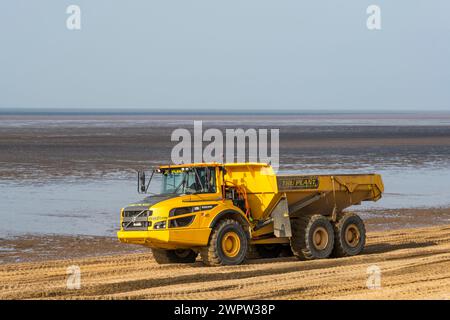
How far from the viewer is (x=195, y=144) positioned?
62.6 m

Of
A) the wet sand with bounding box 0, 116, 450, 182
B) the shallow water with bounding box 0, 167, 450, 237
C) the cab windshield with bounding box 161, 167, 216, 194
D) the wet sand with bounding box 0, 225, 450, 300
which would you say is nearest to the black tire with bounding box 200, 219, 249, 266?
the wet sand with bounding box 0, 225, 450, 300

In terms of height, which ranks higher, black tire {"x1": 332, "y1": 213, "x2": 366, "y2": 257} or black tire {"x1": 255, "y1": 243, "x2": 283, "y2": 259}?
black tire {"x1": 332, "y1": 213, "x2": 366, "y2": 257}

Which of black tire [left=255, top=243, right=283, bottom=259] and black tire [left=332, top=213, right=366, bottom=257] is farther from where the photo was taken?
black tire [left=255, top=243, right=283, bottom=259]

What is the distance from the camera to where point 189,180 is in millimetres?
18938

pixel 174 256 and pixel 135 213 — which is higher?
pixel 135 213

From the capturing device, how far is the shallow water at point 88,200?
2528 centimetres

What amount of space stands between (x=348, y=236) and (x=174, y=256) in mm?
3759

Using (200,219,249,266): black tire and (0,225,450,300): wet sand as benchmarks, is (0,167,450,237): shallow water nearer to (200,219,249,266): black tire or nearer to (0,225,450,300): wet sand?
(0,225,450,300): wet sand

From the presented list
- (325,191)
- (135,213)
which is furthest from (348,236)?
(135,213)

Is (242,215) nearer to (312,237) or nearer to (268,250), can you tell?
(312,237)

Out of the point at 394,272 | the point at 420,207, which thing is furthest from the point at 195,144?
the point at 394,272


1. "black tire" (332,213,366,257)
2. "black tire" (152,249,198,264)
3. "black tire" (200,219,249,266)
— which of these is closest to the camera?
"black tire" (200,219,249,266)

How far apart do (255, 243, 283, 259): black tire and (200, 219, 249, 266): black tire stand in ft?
5.88

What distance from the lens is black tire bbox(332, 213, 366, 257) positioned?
20.5 m
